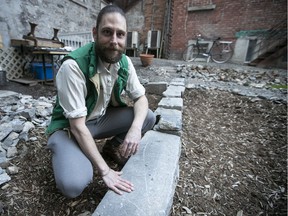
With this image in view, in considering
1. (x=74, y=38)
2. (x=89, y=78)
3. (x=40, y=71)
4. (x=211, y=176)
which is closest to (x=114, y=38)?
(x=89, y=78)

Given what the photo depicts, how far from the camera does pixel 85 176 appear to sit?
3.52 ft

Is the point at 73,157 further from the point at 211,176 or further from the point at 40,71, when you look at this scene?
the point at 40,71

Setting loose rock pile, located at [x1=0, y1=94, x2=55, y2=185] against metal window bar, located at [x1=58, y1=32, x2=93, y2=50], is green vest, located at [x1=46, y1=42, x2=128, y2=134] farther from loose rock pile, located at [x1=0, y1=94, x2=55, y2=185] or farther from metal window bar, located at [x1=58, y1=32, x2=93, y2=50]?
metal window bar, located at [x1=58, y1=32, x2=93, y2=50]

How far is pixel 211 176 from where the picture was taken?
4.80 ft

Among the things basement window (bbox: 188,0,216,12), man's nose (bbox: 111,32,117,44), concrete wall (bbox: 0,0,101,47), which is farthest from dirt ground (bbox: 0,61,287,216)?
basement window (bbox: 188,0,216,12)

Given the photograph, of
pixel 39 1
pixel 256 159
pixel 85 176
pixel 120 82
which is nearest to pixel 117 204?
pixel 85 176

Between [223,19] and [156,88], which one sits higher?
[223,19]

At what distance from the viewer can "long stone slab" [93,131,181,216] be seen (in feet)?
2.79

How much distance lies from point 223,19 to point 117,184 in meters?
8.78

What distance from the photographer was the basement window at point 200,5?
7.74 meters

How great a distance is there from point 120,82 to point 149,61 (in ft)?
14.5

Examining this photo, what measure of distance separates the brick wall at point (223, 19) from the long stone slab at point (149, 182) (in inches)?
316

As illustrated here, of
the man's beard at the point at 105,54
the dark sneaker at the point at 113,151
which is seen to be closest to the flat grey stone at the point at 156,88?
the dark sneaker at the point at 113,151

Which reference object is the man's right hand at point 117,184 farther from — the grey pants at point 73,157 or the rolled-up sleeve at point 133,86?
the rolled-up sleeve at point 133,86
